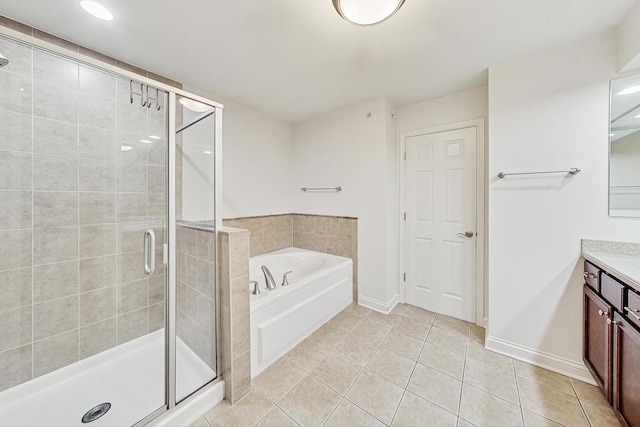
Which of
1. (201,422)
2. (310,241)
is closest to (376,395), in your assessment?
(201,422)

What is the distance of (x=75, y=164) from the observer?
165 centimetres

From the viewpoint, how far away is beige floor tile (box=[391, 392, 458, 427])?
1317 millimetres

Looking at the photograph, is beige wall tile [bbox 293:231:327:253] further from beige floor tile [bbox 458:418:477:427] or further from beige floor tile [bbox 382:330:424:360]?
beige floor tile [bbox 458:418:477:427]

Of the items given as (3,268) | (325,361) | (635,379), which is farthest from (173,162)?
(635,379)

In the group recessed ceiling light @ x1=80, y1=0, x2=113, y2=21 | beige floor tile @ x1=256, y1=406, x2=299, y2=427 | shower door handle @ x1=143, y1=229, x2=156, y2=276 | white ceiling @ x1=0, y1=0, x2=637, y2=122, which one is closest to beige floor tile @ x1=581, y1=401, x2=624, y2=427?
beige floor tile @ x1=256, y1=406, x2=299, y2=427

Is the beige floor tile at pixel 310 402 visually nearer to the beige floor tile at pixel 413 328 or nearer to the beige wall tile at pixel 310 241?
the beige floor tile at pixel 413 328

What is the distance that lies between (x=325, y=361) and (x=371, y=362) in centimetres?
35

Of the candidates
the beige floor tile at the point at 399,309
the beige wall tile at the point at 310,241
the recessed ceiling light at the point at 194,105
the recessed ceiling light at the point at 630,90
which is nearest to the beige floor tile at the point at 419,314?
the beige floor tile at the point at 399,309

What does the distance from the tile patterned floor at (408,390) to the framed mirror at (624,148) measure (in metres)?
1.23

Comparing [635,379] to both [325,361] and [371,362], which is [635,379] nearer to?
[371,362]

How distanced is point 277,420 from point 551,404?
1.64m

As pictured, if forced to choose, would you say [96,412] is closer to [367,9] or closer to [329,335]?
[329,335]

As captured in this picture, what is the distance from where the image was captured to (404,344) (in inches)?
A: 80.0

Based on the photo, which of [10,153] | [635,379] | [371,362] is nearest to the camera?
[635,379]
